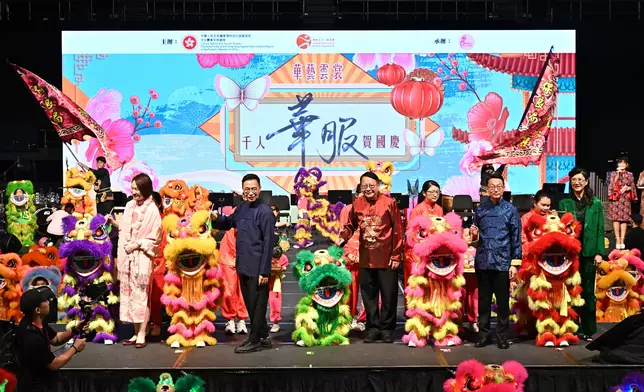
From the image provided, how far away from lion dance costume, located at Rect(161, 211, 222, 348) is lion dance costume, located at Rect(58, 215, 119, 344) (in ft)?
1.49

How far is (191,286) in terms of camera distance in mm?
6137

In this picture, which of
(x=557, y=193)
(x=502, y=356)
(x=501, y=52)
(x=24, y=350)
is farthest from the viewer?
(x=501, y=52)

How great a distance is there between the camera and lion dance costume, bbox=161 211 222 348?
6.11 meters

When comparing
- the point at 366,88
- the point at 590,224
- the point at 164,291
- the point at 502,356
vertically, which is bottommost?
the point at 502,356

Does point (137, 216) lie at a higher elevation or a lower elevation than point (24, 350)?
higher

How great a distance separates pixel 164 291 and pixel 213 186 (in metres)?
7.42

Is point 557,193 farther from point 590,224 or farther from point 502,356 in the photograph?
point 502,356

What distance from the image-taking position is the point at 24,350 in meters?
4.45

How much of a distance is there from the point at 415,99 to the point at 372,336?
7731mm

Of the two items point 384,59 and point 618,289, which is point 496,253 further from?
point 384,59

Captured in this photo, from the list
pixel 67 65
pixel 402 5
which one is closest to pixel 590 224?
pixel 402 5

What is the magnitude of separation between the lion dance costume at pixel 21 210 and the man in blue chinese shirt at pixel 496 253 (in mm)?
6940

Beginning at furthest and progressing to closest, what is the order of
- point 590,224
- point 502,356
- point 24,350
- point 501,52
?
point 501,52, point 590,224, point 502,356, point 24,350

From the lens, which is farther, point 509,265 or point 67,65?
point 67,65
